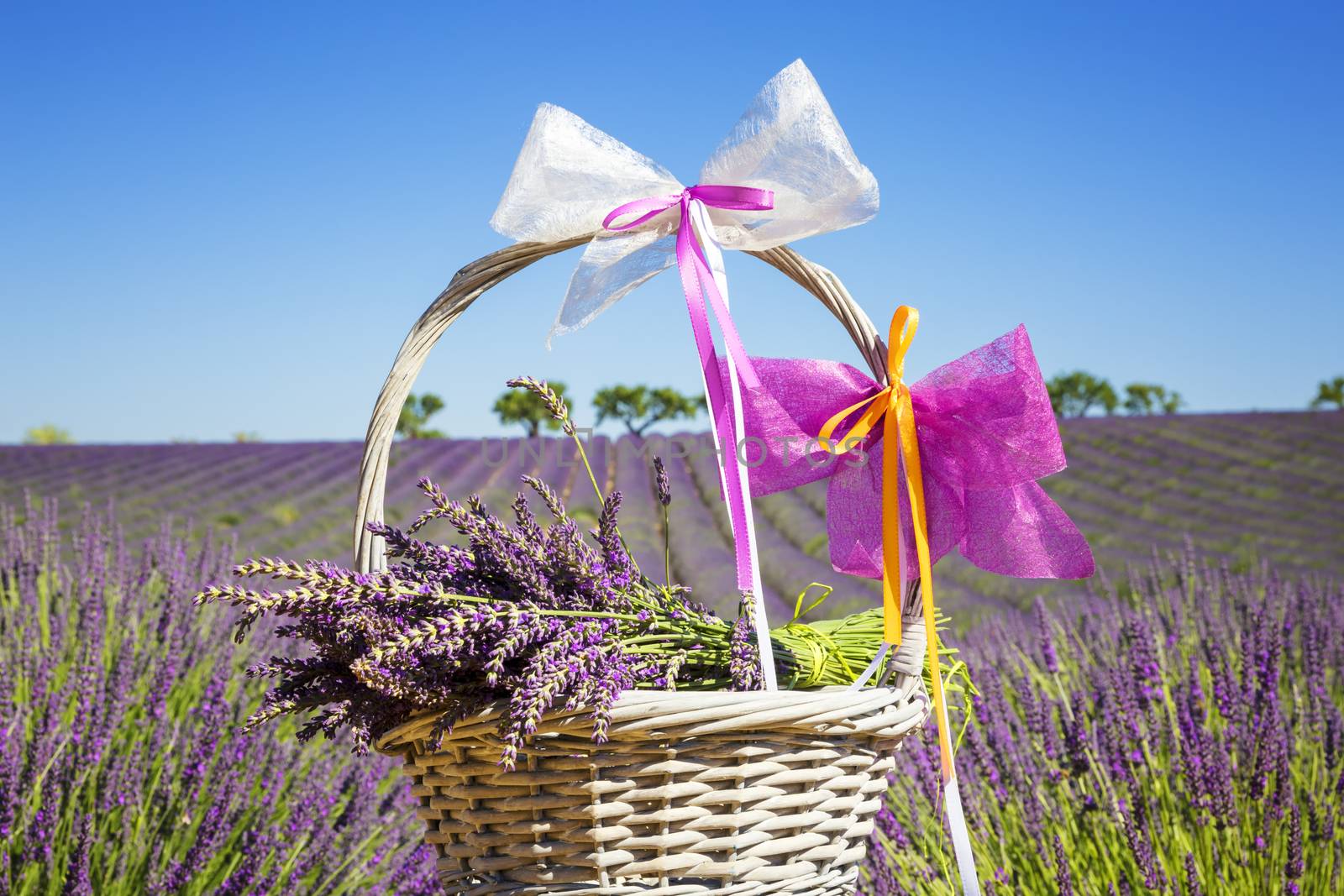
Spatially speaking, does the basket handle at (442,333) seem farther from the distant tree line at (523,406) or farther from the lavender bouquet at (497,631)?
the distant tree line at (523,406)

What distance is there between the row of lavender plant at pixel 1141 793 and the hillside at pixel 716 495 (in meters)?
2.02

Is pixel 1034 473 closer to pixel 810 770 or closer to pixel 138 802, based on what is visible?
pixel 810 770

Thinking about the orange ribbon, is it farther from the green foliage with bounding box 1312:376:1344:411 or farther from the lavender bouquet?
the green foliage with bounding box 1312:376:1344:411

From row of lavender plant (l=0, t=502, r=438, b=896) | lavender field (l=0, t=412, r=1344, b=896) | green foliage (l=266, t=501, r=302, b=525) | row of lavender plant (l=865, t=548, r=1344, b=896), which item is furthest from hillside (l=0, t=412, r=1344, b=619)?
row of lavender plant (l=865, t=548, r=1344, b=896)

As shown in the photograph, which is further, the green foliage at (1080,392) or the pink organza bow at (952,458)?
the green foliage at (1080,392)

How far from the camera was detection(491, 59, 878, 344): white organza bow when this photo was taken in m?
1.00

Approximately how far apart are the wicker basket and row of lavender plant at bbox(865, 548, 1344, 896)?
375mm

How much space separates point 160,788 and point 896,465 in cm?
160

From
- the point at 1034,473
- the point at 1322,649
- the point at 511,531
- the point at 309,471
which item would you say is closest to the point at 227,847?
the point at 511,531

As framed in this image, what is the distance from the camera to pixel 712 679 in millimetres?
934

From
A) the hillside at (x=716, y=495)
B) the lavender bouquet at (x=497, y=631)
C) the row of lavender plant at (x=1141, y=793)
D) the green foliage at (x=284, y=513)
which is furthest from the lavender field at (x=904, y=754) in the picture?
the green foliage at (x=284, y=513)

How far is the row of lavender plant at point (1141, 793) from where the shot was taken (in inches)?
52.9

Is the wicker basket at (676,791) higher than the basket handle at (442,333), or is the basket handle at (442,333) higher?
the basket handle at (442,333)

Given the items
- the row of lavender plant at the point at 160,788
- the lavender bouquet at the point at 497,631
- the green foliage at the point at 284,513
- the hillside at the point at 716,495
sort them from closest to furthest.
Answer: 1. the lavender bouquet at the point at 497,631
2. the row of lavender plant at the point at 160,788
3. the hillside at the point at 716,495
4. the green foliage at the point at 284,513
